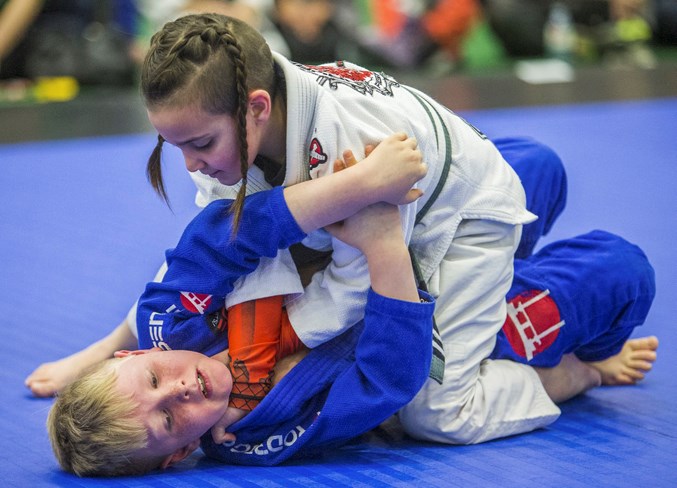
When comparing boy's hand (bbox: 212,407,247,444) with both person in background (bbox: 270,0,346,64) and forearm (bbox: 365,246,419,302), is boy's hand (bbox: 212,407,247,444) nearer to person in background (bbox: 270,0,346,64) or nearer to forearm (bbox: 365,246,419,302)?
forearm (bbox: 365,246,419,302)

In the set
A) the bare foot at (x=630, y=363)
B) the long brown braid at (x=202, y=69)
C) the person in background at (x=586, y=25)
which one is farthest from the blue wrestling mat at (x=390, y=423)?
the person in background at (x=586, y=25)

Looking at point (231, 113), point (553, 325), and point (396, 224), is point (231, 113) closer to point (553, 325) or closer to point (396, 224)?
point (396, 224)

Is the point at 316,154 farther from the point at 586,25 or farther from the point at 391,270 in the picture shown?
the point at 586,25

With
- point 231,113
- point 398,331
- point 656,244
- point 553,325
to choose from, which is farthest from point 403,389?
point 656,244

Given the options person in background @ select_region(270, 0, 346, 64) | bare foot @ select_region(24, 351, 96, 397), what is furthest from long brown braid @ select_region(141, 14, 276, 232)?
person in background @ select_region(270, 0, 346, 64)

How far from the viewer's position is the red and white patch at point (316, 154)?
6.07 ft

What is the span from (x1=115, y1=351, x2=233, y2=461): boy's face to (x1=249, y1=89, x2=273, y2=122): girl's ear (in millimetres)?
483

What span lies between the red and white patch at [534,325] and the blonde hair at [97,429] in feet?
2.72

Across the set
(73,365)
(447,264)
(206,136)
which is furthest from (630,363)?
(73,365)

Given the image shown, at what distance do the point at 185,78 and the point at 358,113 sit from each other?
13.5 inches

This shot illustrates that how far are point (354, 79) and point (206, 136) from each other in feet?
1.16

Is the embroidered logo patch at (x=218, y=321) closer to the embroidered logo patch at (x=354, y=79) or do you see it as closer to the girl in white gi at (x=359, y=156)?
the girl in white gi at (x=359, y=156)

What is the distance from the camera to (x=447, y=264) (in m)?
2.06

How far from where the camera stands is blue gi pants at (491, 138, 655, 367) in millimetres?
2178
